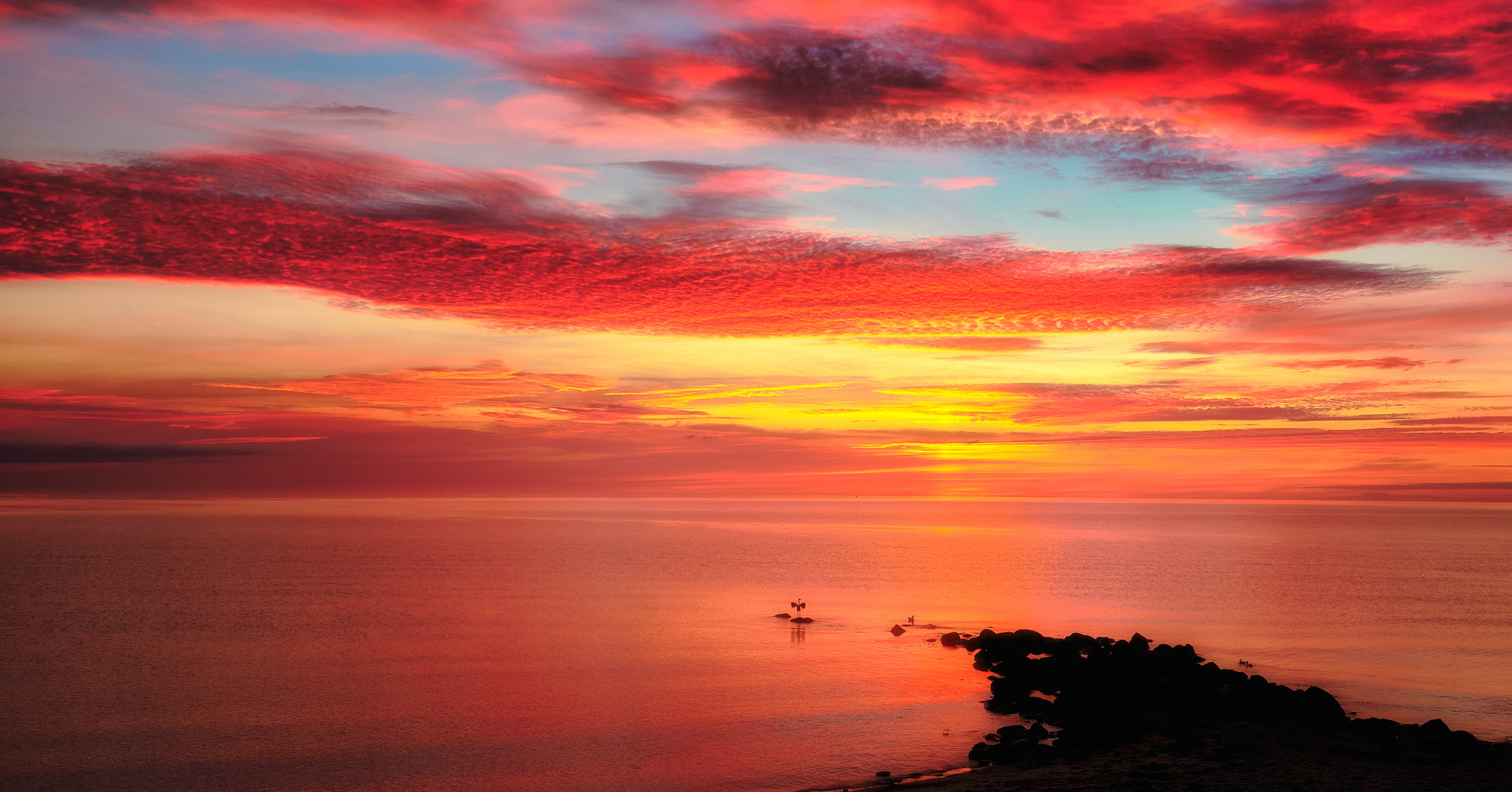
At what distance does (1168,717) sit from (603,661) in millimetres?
27984

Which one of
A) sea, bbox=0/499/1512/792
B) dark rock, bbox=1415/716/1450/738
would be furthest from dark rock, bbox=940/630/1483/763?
sea, bbox=0/499/1512/792

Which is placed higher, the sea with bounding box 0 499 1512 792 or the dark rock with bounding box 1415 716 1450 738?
the dark rock with bounding box 1415 716 1450 738

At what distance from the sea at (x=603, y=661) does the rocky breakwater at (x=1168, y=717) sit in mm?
2366

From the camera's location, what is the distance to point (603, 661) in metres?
47.6

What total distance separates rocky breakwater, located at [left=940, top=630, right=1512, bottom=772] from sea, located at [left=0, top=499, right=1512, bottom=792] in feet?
7.76

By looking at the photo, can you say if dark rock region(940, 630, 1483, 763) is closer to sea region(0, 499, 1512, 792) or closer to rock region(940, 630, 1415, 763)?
rock region(940, 630, 1415, 763)

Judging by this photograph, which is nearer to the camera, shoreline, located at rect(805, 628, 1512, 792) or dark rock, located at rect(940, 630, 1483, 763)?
shoreline, located at rect(805, 628, 1512, 792)

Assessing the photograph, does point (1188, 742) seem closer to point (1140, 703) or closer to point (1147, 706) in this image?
point (1147, 706)

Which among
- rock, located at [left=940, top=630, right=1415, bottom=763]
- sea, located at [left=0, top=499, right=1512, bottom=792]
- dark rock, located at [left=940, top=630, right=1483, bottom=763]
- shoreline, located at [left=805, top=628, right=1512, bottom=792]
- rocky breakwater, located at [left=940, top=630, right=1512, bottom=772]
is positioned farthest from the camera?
sea, located at [left=0, top=499, right=1512, bottom=792]

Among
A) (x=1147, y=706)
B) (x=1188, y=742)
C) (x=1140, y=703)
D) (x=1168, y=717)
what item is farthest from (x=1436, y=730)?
(x=1140, y=703)

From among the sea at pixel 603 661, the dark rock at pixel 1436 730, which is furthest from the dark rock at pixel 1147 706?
the sea at pixel 603 661

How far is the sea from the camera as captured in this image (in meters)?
30.1

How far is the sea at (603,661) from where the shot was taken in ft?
98.7

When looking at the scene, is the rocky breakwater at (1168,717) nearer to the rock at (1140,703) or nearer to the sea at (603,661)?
the rock at (1140,703)
